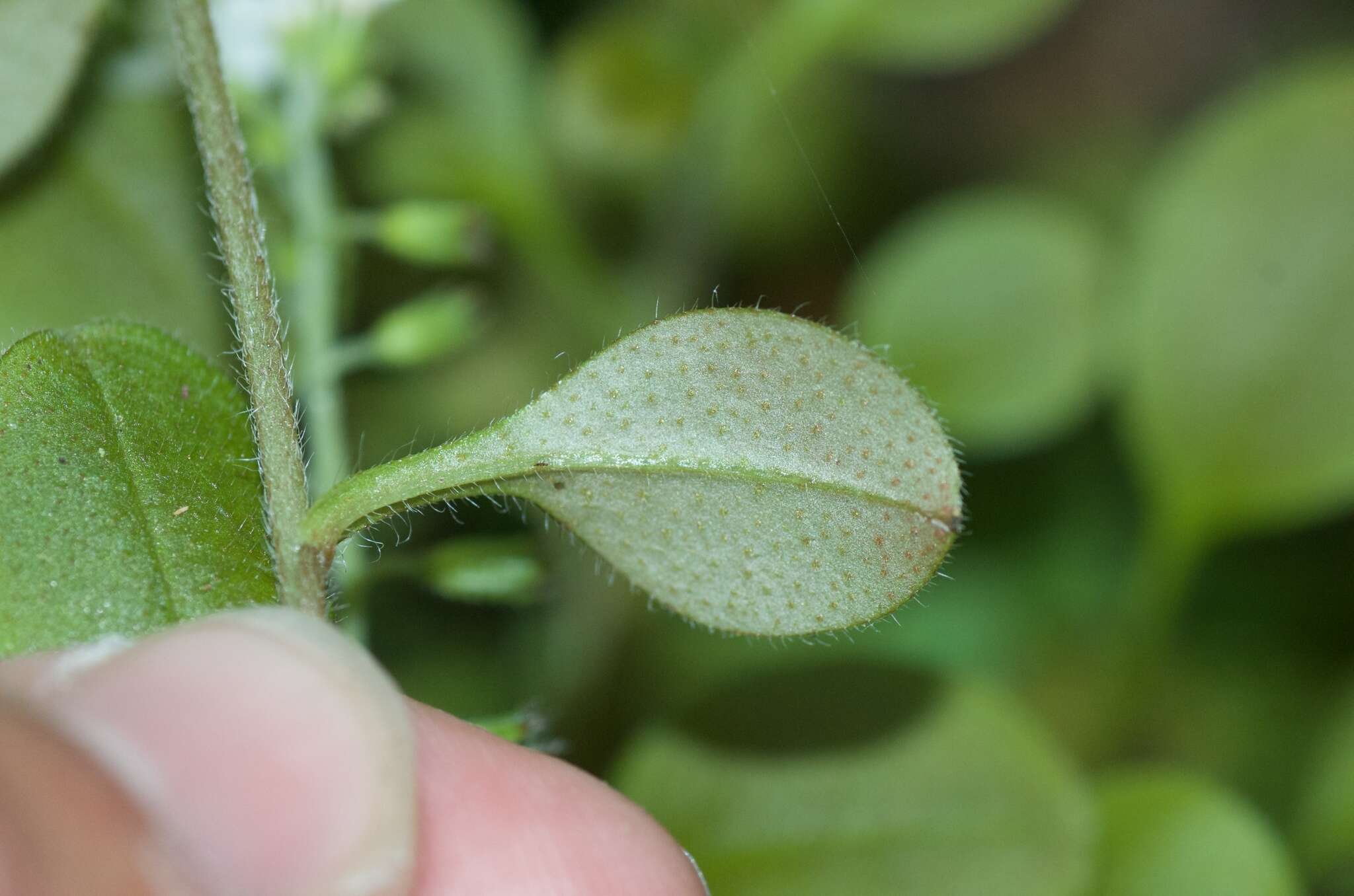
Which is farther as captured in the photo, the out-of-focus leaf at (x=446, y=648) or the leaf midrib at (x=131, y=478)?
the out-of-focus leaf at (x=446, y=648)

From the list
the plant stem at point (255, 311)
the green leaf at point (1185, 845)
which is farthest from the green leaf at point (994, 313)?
the plant stem at point (255, 311)

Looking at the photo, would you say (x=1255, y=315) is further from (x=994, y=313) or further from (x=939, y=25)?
(x=939, y=25)

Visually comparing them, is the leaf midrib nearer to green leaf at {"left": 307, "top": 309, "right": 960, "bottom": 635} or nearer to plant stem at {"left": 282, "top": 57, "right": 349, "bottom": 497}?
green leaf at {"left": 307, "top": 309, "right": 960, "bottom": 635}

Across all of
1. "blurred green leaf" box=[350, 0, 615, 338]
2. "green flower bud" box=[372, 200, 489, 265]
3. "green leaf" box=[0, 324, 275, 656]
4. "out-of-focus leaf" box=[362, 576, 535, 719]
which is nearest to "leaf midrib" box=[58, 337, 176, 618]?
"green leaf" box=[0, 324, 275, 656]

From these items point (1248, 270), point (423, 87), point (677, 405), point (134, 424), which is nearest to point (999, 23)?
point (1248, 270)

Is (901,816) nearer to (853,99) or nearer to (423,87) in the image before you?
(423,87)

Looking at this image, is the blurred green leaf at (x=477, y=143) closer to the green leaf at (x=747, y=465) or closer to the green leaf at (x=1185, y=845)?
the green leaf at (x=1185, y=845)
